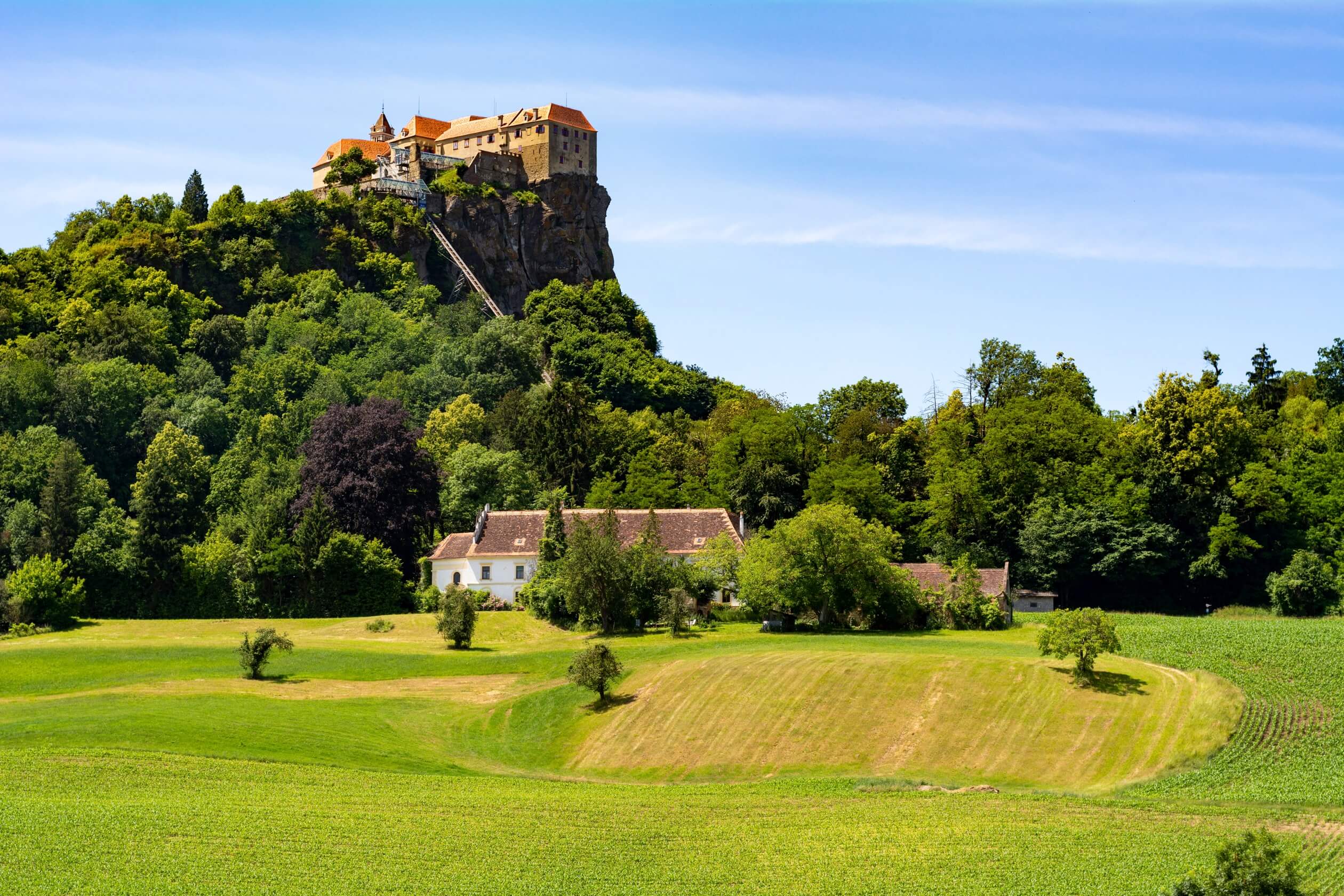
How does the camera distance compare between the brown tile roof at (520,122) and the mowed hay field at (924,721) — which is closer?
the mowed hay field at (924,721)

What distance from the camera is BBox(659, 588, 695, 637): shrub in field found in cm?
7469

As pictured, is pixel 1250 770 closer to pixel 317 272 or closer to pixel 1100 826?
pixel 1100 826

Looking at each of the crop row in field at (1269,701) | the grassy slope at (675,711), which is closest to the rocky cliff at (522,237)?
the grassy slope at (675,711)

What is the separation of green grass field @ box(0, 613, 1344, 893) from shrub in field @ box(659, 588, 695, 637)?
116 centimetres

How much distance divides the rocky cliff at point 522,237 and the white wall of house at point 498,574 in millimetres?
67804

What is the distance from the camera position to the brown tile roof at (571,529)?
86.9m

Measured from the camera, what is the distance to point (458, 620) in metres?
73.0

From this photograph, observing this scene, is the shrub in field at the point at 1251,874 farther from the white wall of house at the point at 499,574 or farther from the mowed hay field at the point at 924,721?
the white wall of house at the point at 499,574

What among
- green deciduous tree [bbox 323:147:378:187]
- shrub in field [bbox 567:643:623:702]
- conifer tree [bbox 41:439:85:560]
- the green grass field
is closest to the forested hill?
conifer tree [bbox 41:439:85:560]

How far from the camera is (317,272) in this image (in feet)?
472

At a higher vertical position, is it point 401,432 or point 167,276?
point 167,276

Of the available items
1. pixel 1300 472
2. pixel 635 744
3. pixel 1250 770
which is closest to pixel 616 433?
pixel 1300 472

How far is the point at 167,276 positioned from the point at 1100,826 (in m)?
117

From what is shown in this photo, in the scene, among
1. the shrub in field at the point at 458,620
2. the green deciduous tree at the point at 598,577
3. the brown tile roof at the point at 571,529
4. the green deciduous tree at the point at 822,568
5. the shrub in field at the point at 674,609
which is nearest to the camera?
the shrub in field at the point at 458,620
